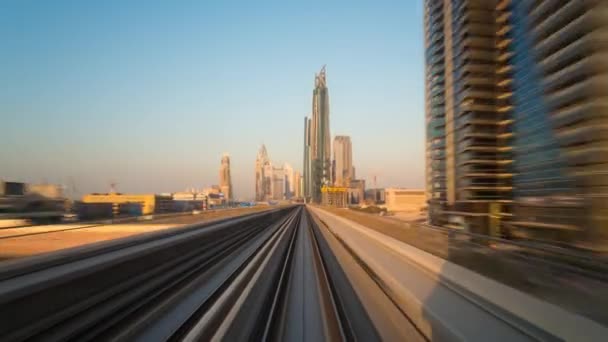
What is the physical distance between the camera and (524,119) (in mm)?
7496

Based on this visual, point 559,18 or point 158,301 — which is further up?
point 559,18

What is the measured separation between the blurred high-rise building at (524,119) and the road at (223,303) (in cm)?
172

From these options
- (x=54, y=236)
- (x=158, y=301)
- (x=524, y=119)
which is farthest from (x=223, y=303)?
(x=524, y=119)

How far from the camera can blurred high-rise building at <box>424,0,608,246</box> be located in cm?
527

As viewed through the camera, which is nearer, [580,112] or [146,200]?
[580,112]

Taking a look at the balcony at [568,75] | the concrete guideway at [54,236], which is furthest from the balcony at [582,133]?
the concrete guideway at [54,236]

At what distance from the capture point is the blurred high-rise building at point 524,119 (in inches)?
207

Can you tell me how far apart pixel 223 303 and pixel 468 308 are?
189 inches

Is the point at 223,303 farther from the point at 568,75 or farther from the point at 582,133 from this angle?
the point at 568,75

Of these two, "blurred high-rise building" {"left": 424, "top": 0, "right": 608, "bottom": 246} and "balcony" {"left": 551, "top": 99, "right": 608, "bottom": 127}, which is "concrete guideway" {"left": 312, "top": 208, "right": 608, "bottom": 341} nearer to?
"blurred high-rise building" {"left": 424, "top": 0, "right": 608, "bottom": 246}

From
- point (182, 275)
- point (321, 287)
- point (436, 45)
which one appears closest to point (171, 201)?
point (182, 275)

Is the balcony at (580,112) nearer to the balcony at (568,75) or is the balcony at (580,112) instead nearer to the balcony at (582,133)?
the balcony at (582,133)

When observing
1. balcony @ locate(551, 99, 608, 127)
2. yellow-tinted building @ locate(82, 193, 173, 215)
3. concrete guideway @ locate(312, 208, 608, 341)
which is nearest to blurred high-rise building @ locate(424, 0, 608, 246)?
balcony @ locate(551, 99, 608, 127)

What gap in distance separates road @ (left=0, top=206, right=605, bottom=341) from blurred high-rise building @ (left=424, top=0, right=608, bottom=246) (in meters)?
1.72
